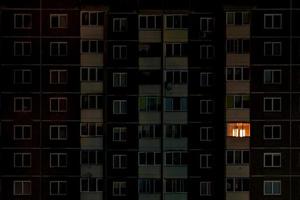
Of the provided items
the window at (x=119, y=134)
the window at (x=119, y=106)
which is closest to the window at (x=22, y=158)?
the window at (x=119, y=134)

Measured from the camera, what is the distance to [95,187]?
139ft

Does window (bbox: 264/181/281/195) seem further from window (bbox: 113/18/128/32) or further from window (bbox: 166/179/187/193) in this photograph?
window (bbox: 113/18/128/32)

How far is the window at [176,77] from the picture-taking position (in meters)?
42.7

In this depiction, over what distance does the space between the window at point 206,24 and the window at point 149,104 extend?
20.3 ft

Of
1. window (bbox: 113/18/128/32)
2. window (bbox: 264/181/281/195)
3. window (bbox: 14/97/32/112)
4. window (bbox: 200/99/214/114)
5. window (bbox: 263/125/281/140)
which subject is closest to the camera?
window (bbox: 264/181/281/195)

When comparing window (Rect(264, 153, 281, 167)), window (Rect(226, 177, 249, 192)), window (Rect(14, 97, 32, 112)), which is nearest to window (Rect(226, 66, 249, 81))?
window (Rect(264, 153, 281, 167))

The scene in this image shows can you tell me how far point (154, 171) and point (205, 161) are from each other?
12.6 feet

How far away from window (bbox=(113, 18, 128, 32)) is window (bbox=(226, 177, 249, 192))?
44.0 feet

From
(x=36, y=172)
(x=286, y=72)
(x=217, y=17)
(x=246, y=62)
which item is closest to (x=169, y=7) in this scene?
(x=217, y=17)

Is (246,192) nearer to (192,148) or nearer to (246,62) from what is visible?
(192,148)

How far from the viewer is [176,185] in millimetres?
42594

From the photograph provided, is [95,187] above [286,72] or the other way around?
the other way around

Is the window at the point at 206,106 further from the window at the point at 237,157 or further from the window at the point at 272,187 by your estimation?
the window at the point at 272,187

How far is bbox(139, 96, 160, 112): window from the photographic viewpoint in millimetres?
42750
